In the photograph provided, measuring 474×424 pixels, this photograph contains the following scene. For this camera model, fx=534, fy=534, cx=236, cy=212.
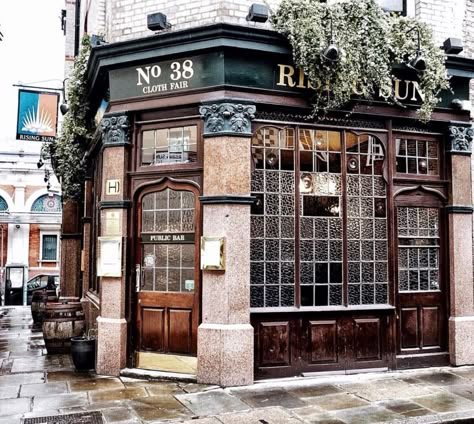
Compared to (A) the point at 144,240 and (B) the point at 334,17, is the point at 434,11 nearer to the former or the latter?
(B) the point at 334,17

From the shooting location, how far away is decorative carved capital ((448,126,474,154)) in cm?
913

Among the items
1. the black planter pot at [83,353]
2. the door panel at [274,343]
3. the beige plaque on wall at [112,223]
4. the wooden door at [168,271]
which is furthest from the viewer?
the black planter pot at [83,353]

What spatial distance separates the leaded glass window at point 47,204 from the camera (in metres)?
35.7

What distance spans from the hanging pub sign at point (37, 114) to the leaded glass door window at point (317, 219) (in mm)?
7511

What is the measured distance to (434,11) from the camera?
9.36 m

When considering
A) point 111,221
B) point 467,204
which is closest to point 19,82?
point 111,221

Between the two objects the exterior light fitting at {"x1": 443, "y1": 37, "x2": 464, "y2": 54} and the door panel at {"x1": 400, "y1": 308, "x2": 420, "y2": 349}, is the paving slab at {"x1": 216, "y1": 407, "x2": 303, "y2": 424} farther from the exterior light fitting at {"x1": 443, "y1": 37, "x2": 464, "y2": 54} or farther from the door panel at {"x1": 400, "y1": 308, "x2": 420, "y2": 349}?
the exterior light fitting at {"x1": 443, "y1": 37, "x2": 464, "y2": 54}

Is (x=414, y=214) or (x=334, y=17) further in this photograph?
(x=414, y=214)

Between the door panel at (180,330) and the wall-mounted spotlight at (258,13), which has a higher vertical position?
the wall-mounted spotlight at (258,13)

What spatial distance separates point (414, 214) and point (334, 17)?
3.48 metres

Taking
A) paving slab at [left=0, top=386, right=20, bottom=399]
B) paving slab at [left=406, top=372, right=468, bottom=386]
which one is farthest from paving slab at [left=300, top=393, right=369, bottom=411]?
paving slab at [left=0, top=386, right=20, bottom=399]

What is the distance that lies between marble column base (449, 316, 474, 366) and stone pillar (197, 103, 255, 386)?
3.57 metres

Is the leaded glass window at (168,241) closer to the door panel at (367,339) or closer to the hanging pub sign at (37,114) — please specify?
the door panel at (367,339)

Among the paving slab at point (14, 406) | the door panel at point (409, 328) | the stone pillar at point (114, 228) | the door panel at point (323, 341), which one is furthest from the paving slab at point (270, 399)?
the paving slab at point (14, 406)
